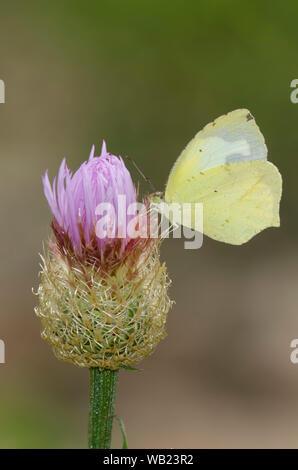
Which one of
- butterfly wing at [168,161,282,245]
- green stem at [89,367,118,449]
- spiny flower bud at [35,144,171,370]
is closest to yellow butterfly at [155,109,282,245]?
butterfly wing at [168,161,282,245]

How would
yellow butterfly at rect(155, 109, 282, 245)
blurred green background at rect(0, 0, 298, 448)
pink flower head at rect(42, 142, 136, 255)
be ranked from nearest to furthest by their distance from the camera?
pink flower head at rect(42, 142, 136, 255)
yellow butterfly at rect(155, 109, 282, 245)
blurred green background at rect(0, 0, 298, 448)

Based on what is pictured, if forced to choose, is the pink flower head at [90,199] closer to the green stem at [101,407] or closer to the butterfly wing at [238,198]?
the green stem at [101,407]

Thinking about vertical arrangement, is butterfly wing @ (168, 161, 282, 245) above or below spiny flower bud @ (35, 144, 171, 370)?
above

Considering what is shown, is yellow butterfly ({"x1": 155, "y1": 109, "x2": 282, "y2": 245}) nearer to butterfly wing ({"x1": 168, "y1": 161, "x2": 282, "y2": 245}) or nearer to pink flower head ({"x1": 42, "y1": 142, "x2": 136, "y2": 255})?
butterfly wing ({"x1": 168, "y1": 161, "x2": 282, "y2": 245})

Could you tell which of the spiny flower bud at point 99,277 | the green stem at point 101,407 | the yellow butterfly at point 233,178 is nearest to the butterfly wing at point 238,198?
the yellow butterfly at point 233,178

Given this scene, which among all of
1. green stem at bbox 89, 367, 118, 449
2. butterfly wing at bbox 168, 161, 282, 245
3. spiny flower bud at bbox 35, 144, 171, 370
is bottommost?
green stem at bbox 89, 367, 118, 449

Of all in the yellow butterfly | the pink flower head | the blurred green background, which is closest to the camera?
the pink flower head

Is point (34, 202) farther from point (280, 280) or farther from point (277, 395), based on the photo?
point (277, 395)
